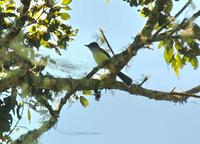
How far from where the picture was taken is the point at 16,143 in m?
3.79

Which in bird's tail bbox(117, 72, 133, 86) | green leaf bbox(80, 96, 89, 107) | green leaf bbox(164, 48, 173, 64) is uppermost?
green leaf bbox(80, 96, 89, 107)

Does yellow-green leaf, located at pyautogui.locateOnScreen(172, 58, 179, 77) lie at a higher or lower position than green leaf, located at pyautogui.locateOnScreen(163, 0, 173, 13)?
lower

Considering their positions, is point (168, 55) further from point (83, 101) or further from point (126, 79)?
point (83, 101)

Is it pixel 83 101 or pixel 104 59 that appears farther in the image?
pixel 83 101

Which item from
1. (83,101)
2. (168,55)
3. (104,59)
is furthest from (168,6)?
(83,101)

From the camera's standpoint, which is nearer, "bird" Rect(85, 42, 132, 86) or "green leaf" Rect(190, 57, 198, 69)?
"bird" Rect(85, 42, 132, 86)

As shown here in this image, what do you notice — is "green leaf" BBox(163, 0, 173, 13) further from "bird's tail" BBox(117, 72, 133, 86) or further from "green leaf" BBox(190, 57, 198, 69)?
"bird's tail" BBox(117, 72, 133, 86)

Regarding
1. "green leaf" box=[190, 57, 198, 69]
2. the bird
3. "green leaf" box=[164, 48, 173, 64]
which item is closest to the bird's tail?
the bird

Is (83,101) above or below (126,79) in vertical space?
above

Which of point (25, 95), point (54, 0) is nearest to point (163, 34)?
point (25, 95)

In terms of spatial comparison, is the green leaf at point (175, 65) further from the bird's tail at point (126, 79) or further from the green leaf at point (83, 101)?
the green leaf at point (83, 101)

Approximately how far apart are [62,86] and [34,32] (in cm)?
127

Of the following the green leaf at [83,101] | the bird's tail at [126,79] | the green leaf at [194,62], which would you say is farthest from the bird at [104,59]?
the green leaf at [194,62]

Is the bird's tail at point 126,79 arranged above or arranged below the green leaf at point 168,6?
below
